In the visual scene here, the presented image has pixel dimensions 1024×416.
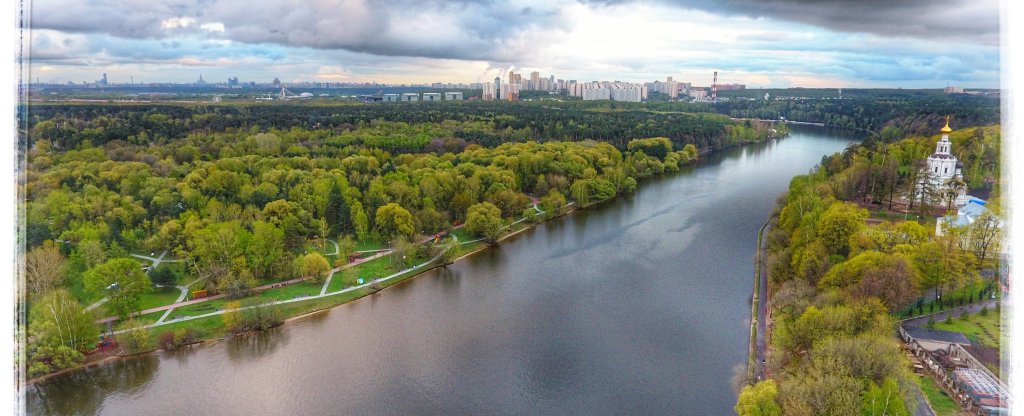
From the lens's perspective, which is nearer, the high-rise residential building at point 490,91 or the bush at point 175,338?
the bush at point 175,338

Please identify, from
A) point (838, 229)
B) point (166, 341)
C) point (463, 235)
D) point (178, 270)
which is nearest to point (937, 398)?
point (838, 229)

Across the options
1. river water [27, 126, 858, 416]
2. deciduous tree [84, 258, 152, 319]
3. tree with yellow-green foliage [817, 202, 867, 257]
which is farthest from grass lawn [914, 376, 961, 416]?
deciduous tree [84, 258, 152, 319]

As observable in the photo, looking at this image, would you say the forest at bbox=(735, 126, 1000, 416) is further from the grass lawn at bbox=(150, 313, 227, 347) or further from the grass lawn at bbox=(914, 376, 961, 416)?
the grass lawn at bbox=(150, 313, 227, 347)

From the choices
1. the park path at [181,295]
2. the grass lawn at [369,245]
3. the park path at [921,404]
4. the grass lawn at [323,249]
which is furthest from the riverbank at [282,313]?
the park path at [921,404]

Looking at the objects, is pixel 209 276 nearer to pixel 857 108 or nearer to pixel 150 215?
pixel 150 215

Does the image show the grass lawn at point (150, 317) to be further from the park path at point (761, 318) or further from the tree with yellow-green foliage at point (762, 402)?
the park path at point (761, 318)
